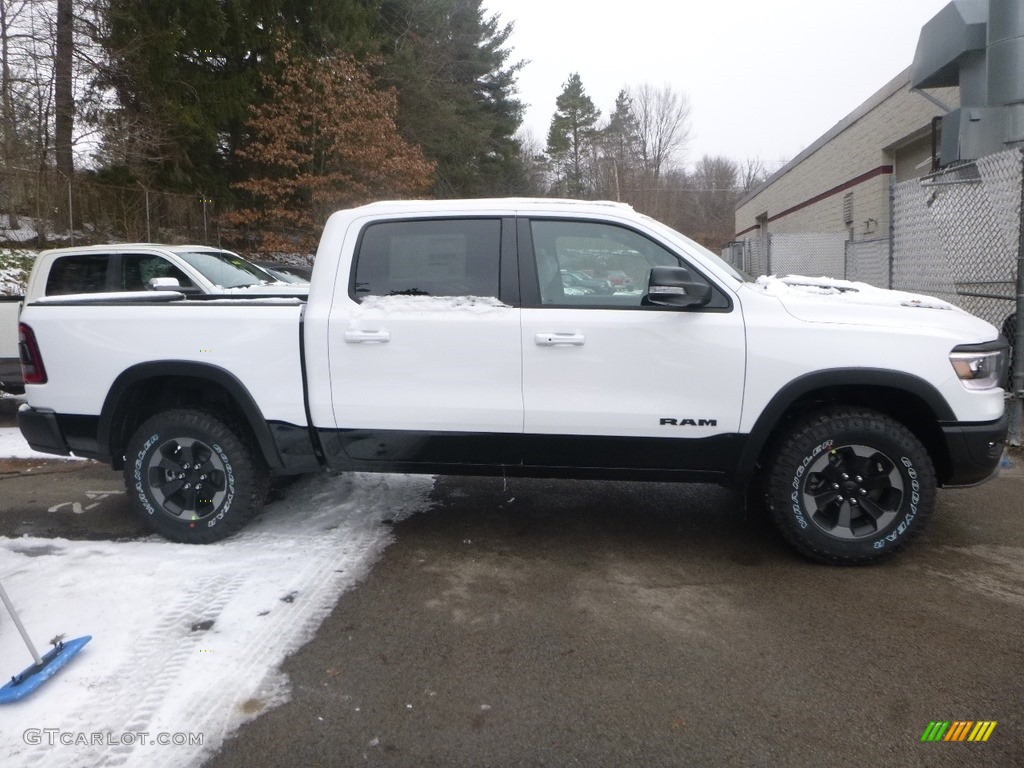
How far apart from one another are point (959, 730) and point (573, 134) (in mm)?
60647

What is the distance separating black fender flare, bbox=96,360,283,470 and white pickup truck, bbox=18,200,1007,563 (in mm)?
12

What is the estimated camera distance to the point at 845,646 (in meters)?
3.46

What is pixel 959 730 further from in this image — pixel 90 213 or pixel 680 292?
pixel 90 213

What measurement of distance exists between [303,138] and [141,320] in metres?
15.8

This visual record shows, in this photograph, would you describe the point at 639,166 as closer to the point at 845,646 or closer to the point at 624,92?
the point at 624,92

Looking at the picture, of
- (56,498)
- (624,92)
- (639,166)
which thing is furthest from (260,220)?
(624,92)

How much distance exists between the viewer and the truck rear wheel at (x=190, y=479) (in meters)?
4.58

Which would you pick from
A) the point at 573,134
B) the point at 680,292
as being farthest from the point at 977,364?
the point at 573,134

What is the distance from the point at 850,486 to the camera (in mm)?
4195

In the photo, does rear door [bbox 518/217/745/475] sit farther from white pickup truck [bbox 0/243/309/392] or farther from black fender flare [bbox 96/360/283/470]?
white pickup truck [bbox 0/243/309/392]

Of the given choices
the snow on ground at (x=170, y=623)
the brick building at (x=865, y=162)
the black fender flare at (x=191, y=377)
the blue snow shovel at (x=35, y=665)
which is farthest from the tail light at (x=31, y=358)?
the brick building at (x=865, y=162)

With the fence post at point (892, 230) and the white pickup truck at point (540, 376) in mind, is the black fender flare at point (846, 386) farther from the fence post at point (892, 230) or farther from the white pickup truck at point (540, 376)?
the fence post at point (892, 230)

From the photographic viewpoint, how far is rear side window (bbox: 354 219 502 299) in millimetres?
4391

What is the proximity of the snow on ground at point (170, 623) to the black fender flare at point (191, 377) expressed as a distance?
1.96ft
